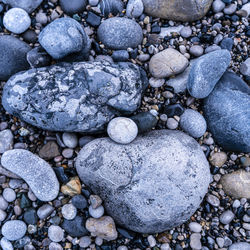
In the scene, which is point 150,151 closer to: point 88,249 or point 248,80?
point 88,249

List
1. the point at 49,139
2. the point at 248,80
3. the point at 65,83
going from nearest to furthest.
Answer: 1. the point at 65,83
2. the point at 49,139
3. the point at 248,80

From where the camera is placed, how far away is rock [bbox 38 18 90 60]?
2371 mm

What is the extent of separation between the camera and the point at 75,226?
2424mm

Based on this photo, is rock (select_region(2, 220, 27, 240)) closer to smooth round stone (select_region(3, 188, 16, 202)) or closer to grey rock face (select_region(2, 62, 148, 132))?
smooth round stone (select_region(3, 188, 16, 202))

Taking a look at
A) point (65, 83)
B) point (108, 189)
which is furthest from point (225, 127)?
point (65, 83)

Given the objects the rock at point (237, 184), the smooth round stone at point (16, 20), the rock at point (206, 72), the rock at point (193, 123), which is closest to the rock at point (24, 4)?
the smooth round stone at point (16, 20)

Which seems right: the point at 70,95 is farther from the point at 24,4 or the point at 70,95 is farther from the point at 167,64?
the point at 24,4

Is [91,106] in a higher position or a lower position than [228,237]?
higher

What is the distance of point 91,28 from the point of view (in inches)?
110

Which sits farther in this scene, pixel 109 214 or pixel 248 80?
pixel 248 80

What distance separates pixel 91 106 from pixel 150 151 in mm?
572

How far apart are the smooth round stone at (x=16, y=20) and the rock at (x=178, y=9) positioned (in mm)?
1060

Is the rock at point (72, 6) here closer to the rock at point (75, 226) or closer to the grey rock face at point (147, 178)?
the grey rock face at point (147, 178)

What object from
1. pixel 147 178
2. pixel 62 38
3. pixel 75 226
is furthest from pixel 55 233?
pixel 62 38
